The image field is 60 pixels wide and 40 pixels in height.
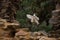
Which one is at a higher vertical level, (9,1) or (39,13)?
(9,1)

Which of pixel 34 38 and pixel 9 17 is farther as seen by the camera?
pixel 9 17

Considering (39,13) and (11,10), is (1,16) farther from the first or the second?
(39,13)

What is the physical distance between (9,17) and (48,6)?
5724 mm

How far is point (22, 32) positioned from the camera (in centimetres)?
820

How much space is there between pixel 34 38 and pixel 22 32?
1.54ft

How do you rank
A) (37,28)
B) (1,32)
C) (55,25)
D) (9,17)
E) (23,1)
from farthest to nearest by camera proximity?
1. (23,1)
2. (37,28)
3. (55,25)
4. (9,17)
5. (1,32)

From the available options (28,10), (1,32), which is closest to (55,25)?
(1,32)

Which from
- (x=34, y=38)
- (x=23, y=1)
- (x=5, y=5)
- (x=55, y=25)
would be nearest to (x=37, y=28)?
(x=55, y=25)

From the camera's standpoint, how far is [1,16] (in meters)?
9.27

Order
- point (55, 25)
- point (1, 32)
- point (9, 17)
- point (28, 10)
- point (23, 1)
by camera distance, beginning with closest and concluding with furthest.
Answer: point (1, 32) < point (9, 17) < point (55, 25) < point (28, 10) < point (23, 1)

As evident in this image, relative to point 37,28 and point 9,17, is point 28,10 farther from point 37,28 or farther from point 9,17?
point 9,17

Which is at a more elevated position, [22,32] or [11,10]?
[11,10]

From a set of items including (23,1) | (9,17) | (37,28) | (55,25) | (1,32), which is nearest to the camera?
(1,32)

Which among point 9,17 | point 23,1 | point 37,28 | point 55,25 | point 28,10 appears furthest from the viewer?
point 23,1
